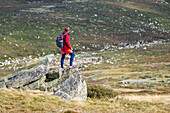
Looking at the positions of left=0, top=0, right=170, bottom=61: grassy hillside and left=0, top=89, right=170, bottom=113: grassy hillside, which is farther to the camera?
left=0, top=0, right=170, bottom=61: grassy hillside

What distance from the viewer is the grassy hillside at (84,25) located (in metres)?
83.1

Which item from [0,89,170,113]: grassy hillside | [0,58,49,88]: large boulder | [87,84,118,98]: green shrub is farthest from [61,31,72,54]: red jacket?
[87,84,118,98]: green shrub

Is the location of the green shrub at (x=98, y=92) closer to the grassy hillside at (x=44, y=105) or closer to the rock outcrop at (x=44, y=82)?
the rock outcrop at (x=44, y=82)

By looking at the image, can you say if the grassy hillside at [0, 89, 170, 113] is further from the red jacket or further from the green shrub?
the green shrub

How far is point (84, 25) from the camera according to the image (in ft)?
371

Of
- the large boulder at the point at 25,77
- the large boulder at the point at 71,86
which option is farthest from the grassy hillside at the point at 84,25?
the large boulder at the point at 71,86

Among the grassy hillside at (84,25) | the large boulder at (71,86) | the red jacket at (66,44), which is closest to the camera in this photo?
the red jacket at (66,44)

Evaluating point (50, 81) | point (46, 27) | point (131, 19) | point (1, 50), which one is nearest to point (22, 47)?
point (1, 50)

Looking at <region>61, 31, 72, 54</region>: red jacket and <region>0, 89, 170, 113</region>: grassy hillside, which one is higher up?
→ <region>61, 31, 72, 54</region>: red jacket

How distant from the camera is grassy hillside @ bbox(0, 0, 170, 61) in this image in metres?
83.1

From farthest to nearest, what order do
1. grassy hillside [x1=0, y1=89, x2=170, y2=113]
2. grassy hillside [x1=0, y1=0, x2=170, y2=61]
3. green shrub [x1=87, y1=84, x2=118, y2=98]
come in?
grassy hillside [x1=0, y1=0, x2=170, y2=61], green shrub [x1=87, y1=84, x2=118, y2=98], grassy hillside [x1=0, y1=89, x2=170, y2=113]

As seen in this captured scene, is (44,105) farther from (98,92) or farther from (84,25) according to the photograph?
(84,25)

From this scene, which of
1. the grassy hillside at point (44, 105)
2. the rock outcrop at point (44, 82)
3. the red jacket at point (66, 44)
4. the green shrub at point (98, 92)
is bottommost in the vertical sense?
the green shrub at point (98, 92)

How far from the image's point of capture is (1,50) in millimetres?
71000
